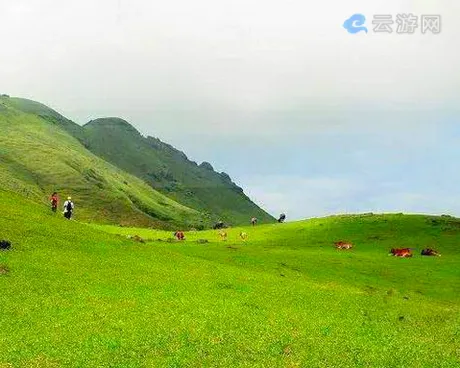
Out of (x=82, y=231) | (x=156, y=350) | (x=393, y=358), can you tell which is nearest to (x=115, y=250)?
(x=82, y=231)

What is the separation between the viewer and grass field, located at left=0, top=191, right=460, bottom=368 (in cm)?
3284

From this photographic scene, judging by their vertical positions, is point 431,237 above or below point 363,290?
above

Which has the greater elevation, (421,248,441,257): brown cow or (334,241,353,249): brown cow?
(334,241,353,249): brown cow

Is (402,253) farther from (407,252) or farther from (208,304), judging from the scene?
(208,304)

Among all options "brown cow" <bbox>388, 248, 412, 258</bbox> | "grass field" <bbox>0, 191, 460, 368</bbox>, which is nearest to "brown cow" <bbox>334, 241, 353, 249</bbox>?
"brown cow" <bbox>388, 248, 412, 258</bbox>

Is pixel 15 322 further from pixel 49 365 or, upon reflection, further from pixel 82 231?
pixel 82 231

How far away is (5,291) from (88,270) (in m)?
10.1

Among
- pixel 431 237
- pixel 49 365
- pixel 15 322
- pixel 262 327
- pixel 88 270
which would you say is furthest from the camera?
pixel 431 237

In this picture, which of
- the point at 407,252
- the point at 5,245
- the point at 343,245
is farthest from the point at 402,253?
the point at 5,245

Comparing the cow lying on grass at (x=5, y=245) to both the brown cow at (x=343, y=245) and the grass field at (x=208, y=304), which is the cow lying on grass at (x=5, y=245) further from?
the brown cow at (x=343, y=245)

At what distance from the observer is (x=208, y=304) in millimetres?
44656

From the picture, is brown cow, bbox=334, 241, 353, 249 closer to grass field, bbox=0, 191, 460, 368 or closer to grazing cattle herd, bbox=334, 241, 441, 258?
grazing cattle herd, bbox=334, 241, 441, 258

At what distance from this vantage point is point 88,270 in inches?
1998

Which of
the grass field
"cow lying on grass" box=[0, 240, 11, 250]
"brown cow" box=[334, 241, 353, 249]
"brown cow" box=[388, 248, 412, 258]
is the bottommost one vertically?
the grass field
